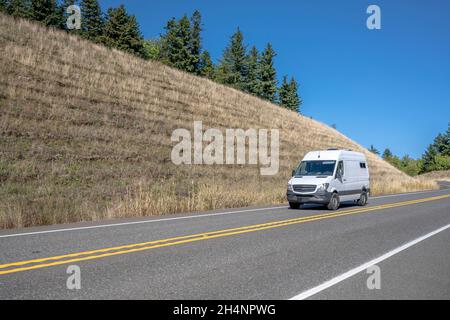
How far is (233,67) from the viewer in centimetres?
7250

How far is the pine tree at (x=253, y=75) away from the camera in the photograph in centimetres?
6950

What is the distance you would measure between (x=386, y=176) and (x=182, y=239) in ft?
136

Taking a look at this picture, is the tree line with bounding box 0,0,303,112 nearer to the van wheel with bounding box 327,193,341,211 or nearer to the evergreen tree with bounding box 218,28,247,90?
the evergreen tree with bounding box 218,28,247,90

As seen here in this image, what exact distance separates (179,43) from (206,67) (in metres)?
7.24

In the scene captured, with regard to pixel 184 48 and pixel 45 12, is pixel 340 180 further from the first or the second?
pixel 45 12

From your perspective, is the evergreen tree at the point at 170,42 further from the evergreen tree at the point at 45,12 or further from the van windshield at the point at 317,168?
the van windshield at the point at 317,168

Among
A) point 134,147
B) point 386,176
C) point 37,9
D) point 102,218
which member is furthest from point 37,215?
point 37,9

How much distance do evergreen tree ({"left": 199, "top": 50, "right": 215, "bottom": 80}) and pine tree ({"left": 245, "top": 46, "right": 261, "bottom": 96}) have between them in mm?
6927

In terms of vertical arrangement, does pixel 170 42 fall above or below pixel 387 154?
above

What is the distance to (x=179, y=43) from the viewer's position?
200ft

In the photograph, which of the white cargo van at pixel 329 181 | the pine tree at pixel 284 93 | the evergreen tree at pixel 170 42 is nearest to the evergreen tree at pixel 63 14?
the evergreen tree at pixel 170 42

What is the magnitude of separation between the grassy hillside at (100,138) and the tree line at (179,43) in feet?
57.2

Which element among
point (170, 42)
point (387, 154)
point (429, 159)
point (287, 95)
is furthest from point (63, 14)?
point (387, 154)

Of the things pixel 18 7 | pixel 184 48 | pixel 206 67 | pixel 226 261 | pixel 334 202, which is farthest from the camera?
pixel 206 67
